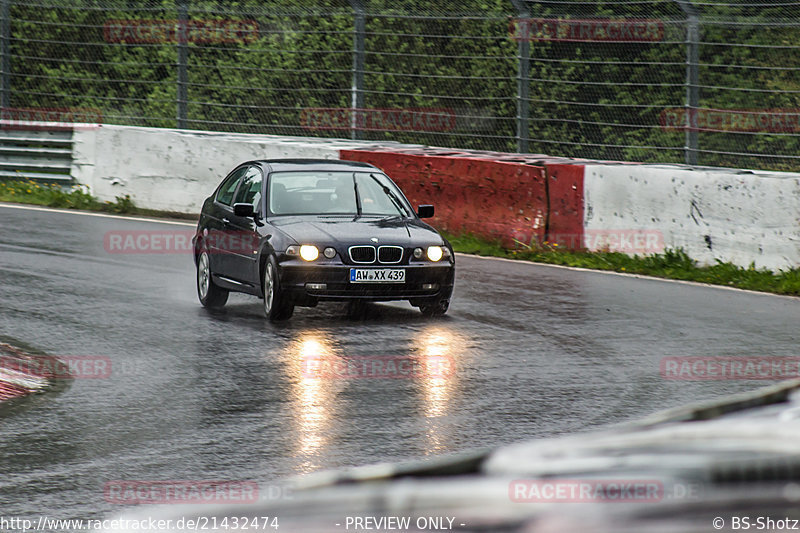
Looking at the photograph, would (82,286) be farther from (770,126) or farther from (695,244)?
(770,126)

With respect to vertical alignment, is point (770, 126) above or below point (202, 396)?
above

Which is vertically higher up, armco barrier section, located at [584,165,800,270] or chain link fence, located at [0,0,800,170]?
chain link fence, located at [0,0,800,170]

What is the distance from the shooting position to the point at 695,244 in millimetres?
14789

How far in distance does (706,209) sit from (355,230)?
486 centimetres

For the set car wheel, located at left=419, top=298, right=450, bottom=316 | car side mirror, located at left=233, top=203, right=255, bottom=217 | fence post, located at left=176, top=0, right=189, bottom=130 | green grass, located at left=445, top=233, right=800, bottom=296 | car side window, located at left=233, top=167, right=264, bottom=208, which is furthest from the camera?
fence post, located at left=176, top=0, right=189, bottom=130

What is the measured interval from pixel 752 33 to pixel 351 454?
1245cm

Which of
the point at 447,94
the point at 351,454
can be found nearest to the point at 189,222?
the point at 447,94

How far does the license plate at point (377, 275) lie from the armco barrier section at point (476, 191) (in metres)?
5.03

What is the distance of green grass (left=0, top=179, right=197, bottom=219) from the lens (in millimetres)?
20234

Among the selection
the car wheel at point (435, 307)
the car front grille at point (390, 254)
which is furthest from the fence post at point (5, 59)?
the car front grille at point (390, 254)

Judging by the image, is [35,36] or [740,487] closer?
[740,487]

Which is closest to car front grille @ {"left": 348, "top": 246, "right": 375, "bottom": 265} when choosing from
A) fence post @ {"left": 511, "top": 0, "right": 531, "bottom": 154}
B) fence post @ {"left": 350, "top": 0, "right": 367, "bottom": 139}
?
fence post @ {"left": 511, "top": 0, "right": 531, "bottom": 154}

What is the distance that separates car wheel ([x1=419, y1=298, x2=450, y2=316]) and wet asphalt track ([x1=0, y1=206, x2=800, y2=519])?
14cm

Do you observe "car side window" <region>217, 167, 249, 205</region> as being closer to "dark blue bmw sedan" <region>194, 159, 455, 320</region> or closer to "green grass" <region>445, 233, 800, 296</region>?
"dark blue bmw sedan" <region>194, 159, 455, 320</region>
